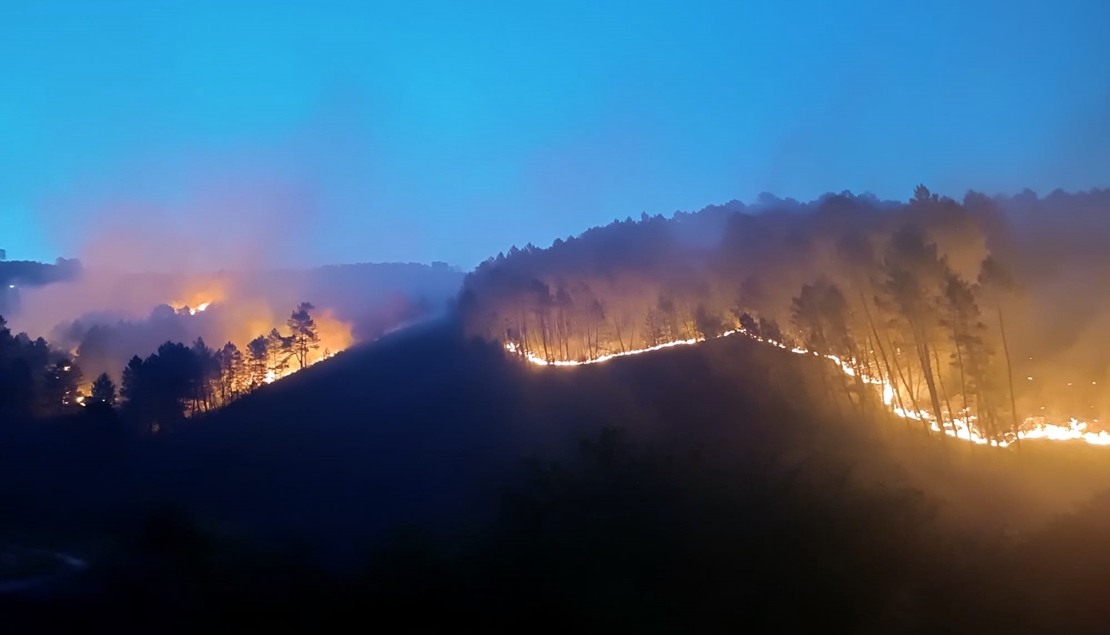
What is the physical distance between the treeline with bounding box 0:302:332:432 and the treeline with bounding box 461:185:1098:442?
84.5ft

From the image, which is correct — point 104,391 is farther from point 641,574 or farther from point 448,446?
point 641,574

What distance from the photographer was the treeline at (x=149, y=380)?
186ft

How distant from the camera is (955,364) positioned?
1879 inches

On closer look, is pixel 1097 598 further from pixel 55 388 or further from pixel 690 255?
pixel 690 255

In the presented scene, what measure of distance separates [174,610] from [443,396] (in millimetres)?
52425

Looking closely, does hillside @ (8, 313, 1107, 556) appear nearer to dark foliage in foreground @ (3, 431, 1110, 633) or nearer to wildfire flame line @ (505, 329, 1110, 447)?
wildfire flame line @ (505, 329, 1110, 447)

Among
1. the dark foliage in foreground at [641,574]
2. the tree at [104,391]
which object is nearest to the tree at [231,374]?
the tree at [104,391]

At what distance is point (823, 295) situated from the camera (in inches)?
2286

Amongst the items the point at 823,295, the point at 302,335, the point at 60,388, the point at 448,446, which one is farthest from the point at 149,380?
the point at 823,295

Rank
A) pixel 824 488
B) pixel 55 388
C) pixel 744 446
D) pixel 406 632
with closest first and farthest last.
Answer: pixel 406 632, pixel 824 488, pixel 744 446, pixel 55 388

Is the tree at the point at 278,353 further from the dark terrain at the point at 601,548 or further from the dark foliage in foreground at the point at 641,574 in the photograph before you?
the dark foliage in foreground at the point at 641,574

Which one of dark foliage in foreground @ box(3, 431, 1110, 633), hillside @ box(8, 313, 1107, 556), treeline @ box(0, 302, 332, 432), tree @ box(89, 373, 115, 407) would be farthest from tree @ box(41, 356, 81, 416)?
dark foliage in foreground @ box(3, 431, 1110, 633)

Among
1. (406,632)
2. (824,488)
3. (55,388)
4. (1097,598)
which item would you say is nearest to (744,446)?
(824,488)

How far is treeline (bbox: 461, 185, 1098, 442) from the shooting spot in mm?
49812
